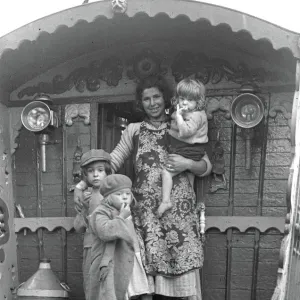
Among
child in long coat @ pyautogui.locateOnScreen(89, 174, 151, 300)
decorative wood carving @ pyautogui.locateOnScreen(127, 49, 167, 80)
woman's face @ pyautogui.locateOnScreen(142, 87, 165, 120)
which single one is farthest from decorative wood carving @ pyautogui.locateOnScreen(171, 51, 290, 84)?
child in long coat @ pyautogui.locateOnScreen(89, 174, 151, 300)

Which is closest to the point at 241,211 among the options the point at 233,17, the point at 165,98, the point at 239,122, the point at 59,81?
the point at 239,122

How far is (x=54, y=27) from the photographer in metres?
5.64

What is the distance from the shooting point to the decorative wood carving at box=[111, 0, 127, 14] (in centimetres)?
551

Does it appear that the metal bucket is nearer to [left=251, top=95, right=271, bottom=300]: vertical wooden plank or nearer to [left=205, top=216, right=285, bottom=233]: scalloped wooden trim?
[left=205, top=216, right=285, bottom=233]: scalloped wooden trim

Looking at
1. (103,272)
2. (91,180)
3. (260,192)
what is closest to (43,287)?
(91,180)

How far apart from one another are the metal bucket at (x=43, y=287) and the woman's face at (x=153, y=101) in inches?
69.4

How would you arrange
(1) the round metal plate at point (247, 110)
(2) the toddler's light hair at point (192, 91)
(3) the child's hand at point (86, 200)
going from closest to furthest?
(2) the toddler's light hair at point (192, 91) → (3) the child's hand at point (86, 200) → (1) the round metal plate at point (247, 110)

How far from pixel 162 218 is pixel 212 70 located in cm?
159

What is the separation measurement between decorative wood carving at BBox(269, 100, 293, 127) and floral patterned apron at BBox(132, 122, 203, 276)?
103 cm

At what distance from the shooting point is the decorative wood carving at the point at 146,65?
6387 millimetres

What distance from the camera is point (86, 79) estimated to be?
21.7ft

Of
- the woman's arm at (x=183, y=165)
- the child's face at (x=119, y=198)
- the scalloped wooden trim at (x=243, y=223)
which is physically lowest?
the scalloped wooden trim at (x=243, y=223)

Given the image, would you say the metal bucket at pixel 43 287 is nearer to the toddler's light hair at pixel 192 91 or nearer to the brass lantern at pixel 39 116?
the brass lantern at pixel 39 116

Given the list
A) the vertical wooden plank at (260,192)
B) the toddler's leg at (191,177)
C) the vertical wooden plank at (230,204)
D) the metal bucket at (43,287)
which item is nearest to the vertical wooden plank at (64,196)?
the metal bucket at (43,287)
